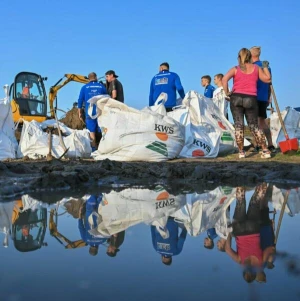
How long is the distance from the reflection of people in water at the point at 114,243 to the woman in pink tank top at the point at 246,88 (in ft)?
16.8

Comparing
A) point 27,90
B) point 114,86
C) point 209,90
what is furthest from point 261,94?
point 27,90

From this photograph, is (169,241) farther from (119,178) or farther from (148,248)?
(119,178)

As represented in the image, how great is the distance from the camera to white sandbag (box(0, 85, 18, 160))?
784cm

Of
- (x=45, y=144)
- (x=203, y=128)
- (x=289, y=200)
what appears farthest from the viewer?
(x=45, y=144)

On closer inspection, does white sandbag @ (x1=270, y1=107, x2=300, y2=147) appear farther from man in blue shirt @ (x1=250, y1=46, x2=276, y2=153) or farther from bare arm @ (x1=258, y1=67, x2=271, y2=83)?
bare arm @ (x1=258, y1=67, x2=271, y2=83)

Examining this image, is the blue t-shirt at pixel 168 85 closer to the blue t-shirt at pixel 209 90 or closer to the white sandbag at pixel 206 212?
the blue t-shirt at pixel 209 90

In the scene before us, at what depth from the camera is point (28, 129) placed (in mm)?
8430

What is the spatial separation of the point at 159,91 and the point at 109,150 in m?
2.15

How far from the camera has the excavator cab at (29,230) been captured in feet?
6.45

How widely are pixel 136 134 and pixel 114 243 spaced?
4921 millimetres

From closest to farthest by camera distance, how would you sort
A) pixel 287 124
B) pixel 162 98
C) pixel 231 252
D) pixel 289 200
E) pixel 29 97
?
pixel 231 252
pixel 289 200
pixel 162 98
pixel 287 124
pixel 29 97

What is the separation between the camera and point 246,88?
22.7ft

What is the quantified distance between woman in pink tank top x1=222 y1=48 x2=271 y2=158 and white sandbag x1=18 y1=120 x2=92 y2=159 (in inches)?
A: 110

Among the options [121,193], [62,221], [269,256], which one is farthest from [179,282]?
[121,193]
